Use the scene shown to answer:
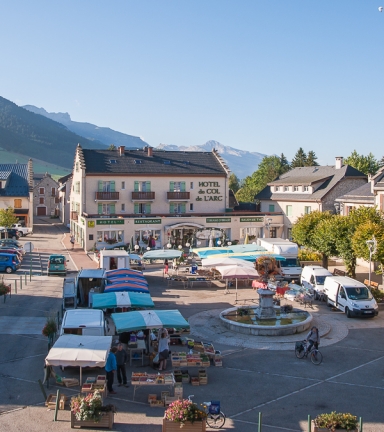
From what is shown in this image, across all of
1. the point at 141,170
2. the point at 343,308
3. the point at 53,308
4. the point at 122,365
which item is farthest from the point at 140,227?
the point at 122,365

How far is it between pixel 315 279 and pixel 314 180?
27.0m

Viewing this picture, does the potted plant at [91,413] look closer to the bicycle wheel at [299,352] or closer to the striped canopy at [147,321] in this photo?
the striped canopy at [147,321]

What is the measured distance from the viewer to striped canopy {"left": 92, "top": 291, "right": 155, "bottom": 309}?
2308 centimetres

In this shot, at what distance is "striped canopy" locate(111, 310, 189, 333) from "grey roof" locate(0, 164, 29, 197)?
5414 cm

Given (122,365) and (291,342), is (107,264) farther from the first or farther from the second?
(122,365)

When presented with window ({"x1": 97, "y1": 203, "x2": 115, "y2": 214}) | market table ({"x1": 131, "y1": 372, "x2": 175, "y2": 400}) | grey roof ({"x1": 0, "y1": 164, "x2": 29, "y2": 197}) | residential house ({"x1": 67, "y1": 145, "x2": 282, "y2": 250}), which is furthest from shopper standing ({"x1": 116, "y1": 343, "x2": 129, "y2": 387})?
grey roof ({"x1": 0, "y1": 164, "x2": 29, "y2": 197})

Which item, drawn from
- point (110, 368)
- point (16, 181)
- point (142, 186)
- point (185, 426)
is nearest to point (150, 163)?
point (142, 186)

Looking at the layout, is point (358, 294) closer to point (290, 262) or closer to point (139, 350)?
point (290, 262)

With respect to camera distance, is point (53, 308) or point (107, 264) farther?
point (107, 264)

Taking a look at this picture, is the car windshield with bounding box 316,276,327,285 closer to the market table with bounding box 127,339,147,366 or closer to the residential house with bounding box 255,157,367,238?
the market table with bounding box 127,339,147,366

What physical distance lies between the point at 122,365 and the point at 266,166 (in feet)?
369

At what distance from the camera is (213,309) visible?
28.9 meters

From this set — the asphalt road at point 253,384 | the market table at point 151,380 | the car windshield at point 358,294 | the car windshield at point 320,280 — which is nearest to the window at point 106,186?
the car windshield at point 320,280

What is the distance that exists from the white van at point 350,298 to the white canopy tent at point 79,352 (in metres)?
14.8
